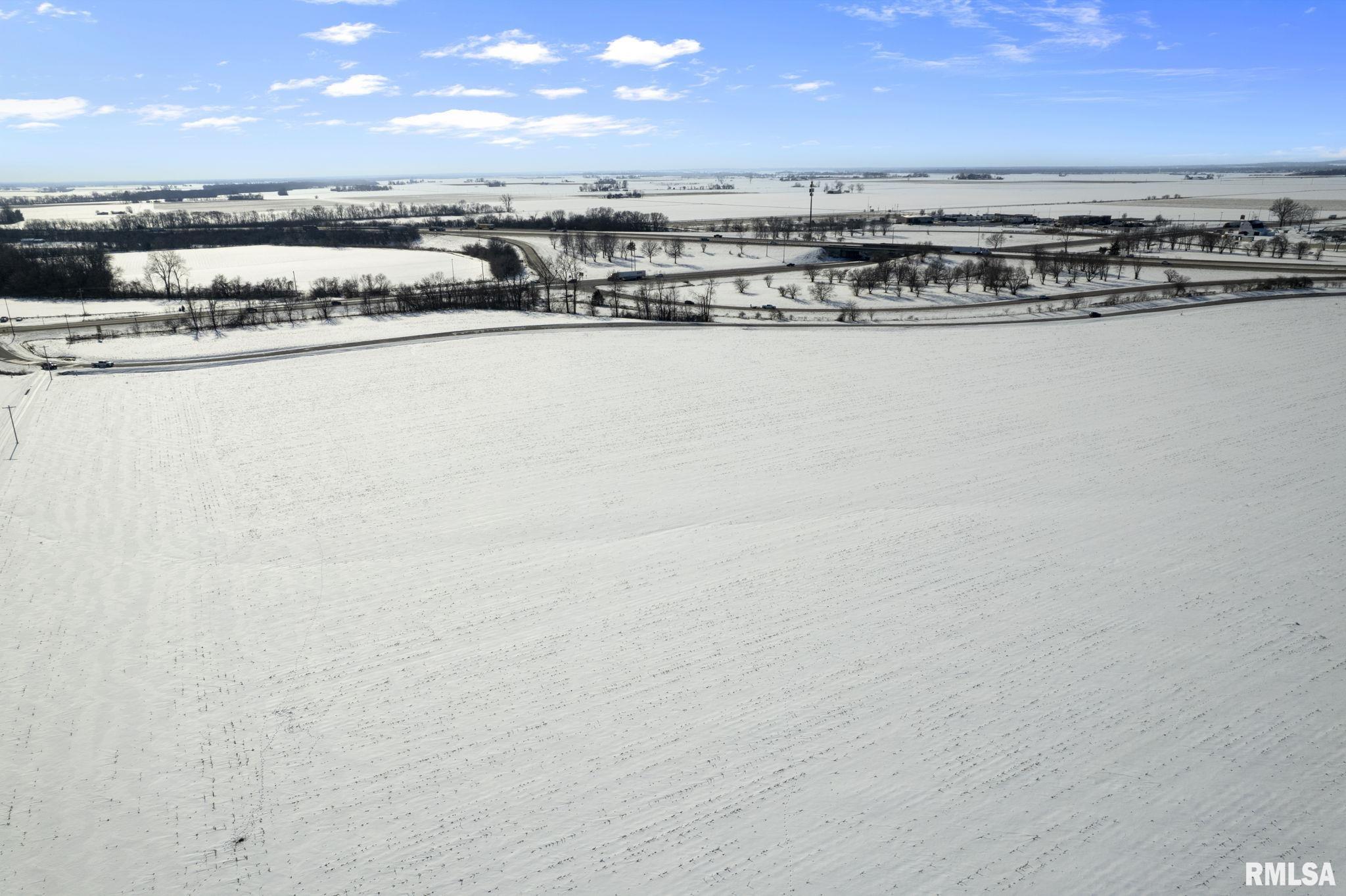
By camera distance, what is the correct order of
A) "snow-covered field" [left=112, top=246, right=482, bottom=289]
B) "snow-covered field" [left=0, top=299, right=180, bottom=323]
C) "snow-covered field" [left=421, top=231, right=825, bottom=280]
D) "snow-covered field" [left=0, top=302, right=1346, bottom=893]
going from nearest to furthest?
1. "snow-covered field" [left=0, top=302, right=1346, bottom=893]
2. "snow-covered field" [left=0, top=299, right=180, bottom=323]
3. "snow-covered field" [left=112, top=246, right=482, bottom=289]
4. "snow-covered field" [left=421, top=231, right=825, bottom=280]

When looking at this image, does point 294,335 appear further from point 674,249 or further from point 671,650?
point 674,249

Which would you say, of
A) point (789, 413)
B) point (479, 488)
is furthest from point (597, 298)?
point (479, 488)

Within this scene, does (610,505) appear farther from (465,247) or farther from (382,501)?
(465,247)

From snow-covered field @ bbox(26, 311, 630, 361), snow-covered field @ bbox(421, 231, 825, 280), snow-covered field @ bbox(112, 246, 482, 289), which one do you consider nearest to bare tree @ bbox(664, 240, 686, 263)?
snow-covered field @ bbox(421, 231, 825, 280)

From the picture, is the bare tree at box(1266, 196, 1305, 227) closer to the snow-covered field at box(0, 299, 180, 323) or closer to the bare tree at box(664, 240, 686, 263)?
the bare tree at box(664, 240, 686, 263)

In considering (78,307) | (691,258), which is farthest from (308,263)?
(691,258)
